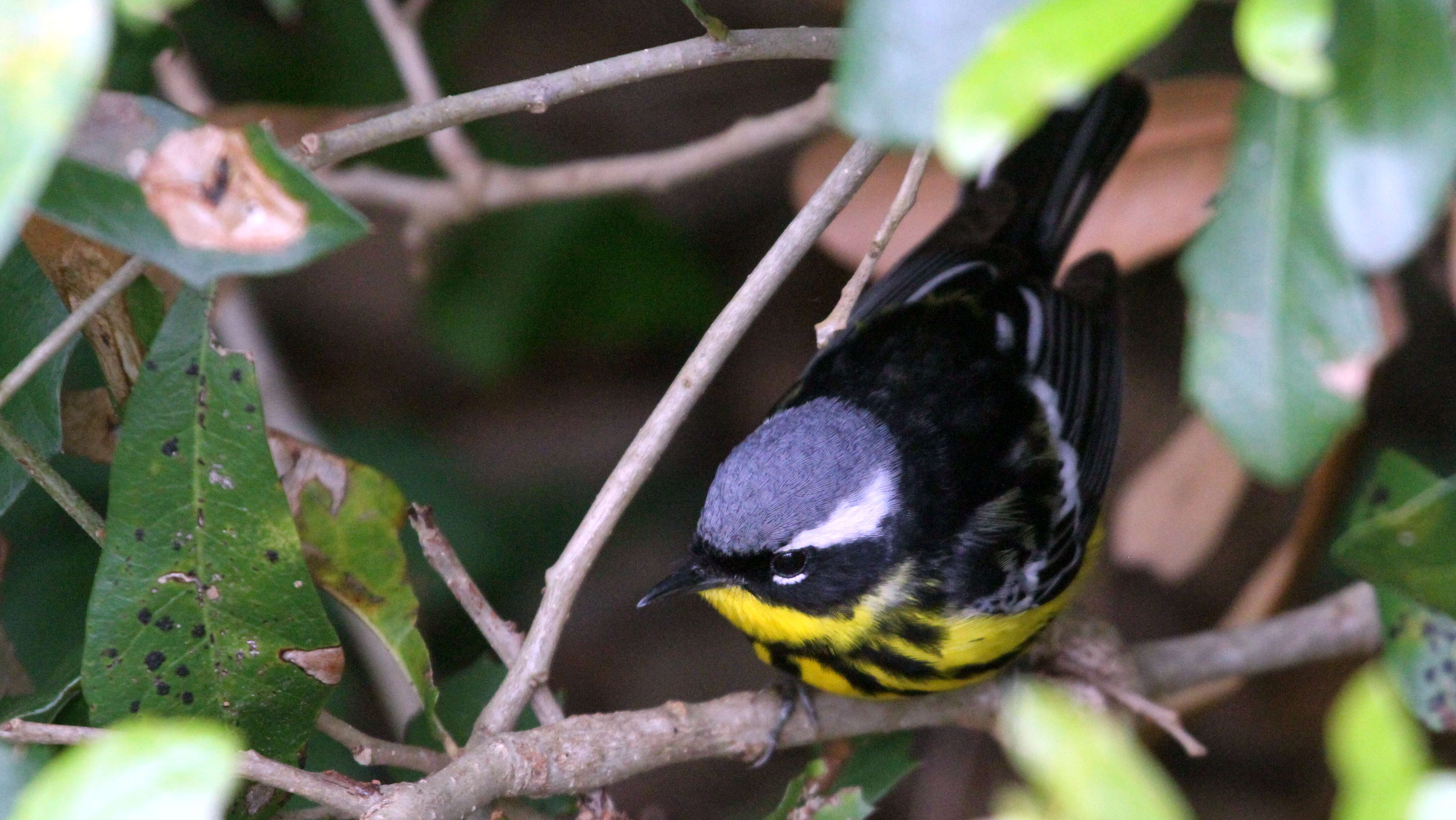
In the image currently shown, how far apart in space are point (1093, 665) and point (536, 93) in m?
1.60

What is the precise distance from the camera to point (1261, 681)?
3389 millimetres

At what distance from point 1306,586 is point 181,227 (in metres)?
2.81

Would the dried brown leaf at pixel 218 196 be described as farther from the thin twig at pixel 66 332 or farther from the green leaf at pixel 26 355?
the green leaf at pixel 26 355

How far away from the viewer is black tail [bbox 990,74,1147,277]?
284 centimetres

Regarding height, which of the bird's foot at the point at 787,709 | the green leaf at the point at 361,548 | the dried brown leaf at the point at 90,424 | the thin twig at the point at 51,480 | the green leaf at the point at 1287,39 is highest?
the dried brown leaf at the point at 90,424

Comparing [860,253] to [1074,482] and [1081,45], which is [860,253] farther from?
[1081,45]

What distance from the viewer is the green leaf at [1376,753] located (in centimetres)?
79

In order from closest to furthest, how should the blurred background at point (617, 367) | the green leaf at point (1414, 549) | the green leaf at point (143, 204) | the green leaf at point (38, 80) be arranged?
the green leaf at point (38, 80) → the green leaf at point (143, 204) → the green leaf at point (1414, 549) → the blurred background at point (617, 367)

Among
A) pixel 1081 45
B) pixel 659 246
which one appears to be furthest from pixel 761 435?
pixel 659 246

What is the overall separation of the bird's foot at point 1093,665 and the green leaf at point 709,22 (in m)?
1.43

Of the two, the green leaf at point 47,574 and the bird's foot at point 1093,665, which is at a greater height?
the green leaf at point 47,574

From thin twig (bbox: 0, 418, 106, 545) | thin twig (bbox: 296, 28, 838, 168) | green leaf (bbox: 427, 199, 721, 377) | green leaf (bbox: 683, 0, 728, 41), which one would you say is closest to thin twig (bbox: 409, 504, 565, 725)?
thin twig (bbox: 0, 418, 106, 545)

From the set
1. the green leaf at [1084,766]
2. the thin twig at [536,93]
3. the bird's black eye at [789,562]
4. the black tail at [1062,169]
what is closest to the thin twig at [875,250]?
the thin twig at [536,93]

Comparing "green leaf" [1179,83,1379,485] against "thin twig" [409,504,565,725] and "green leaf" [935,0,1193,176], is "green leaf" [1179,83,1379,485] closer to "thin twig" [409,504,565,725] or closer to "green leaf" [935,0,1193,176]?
"green leaf" [935,0,1193,176]
